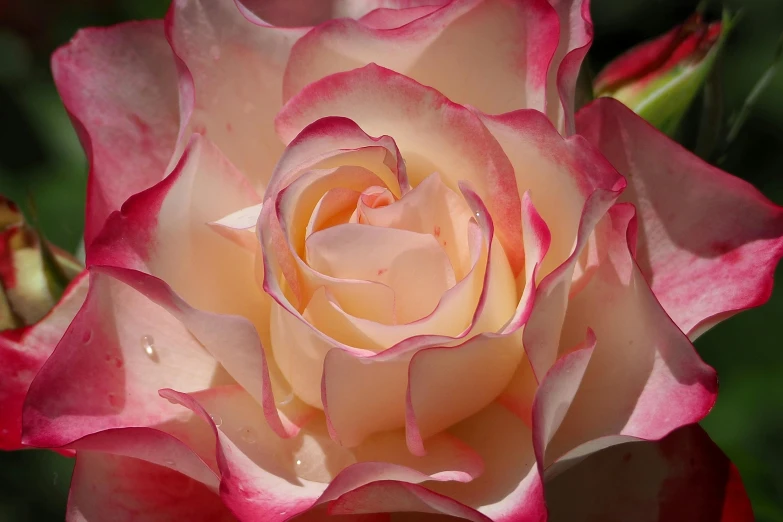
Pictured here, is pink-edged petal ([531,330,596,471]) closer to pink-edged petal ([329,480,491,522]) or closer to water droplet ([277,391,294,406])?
pink-edged petal ([329,480,491,522])

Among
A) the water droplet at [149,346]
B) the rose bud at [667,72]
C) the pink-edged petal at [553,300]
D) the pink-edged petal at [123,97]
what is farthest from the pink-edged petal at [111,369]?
the rose bud at [667,72]

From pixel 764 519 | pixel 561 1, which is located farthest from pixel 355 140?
pixel 764 519

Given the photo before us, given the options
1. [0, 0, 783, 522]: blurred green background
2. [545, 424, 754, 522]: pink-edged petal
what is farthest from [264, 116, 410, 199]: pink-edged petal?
[0, 0, 783, 522]: blurred green background

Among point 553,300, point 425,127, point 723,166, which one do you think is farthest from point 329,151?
point 723,166

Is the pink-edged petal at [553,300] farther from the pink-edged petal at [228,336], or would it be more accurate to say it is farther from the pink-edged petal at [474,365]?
the pink-edged petal at [228,336]

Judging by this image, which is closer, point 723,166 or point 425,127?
point 425,127

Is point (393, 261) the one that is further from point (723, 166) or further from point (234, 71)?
point (723, 166)
